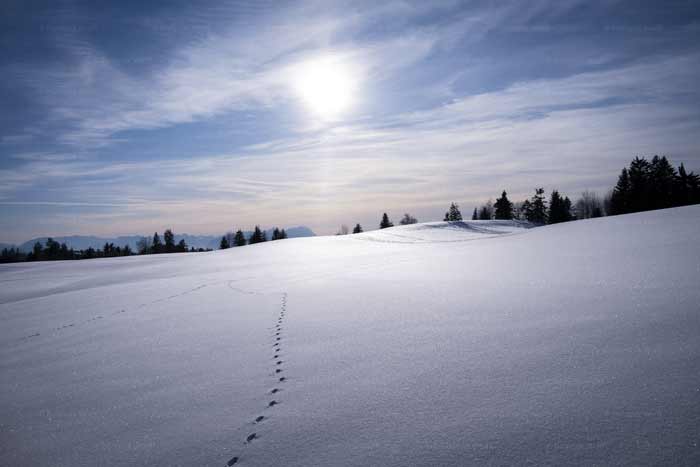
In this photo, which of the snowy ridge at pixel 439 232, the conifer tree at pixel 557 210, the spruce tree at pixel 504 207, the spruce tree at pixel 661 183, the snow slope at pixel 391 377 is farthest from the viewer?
the spruce tree at pixel 504 207

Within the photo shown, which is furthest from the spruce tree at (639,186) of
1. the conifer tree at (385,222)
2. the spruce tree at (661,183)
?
the conifer tree at (385,222)

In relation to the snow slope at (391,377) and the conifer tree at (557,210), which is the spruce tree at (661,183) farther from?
the snow slope at (391,377)

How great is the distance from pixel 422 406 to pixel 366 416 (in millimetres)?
409

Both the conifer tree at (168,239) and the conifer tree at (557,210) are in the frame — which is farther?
the conifer tree at (168,239)

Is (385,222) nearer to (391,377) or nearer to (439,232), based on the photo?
(439,232)

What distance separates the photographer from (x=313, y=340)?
156 inches

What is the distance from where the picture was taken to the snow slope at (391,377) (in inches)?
76.0

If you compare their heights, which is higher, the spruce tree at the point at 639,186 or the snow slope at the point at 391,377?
the spruce tree at the point at 639,186

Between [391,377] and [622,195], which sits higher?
[622,195]

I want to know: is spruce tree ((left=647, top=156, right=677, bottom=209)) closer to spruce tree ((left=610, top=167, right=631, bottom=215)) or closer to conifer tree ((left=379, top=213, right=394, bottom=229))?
spruce tree ((left=610, top=167, right=631, bottom=215))

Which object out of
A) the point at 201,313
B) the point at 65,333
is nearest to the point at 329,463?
the point at 201,313

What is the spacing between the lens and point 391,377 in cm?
279

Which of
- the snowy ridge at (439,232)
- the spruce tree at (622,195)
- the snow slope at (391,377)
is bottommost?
the snow slope at (391,377)

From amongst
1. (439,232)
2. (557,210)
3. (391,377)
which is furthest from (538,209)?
(391,377)
